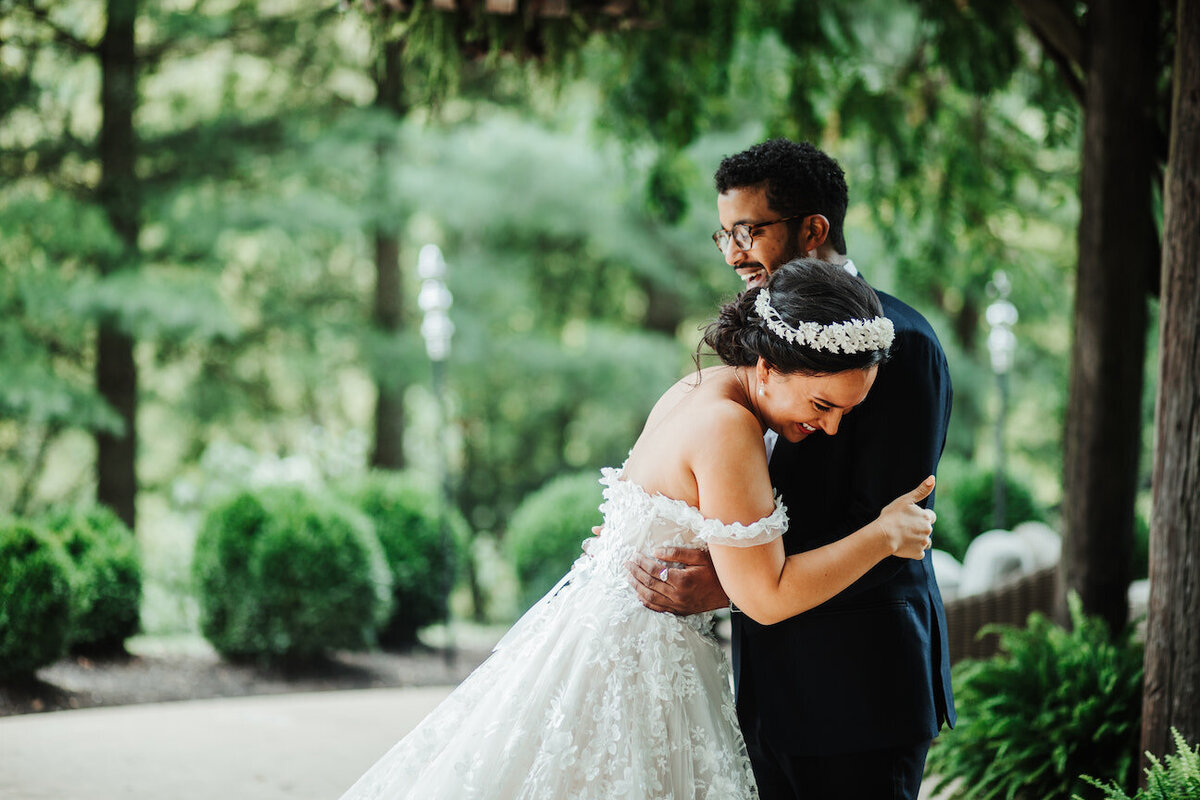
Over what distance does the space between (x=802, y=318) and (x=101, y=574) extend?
6.18 m

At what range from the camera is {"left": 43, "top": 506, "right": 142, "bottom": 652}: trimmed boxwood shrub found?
699 cm

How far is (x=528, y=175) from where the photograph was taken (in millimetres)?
12406

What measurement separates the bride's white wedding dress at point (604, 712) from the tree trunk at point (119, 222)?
8.56m

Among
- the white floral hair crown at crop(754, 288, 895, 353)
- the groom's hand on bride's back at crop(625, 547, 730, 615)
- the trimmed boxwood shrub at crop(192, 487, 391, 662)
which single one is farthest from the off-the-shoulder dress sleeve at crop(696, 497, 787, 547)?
the trimmed boxwood shrub at crop(192, 487, 391, 662)

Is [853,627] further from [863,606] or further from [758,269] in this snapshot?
[758,269]

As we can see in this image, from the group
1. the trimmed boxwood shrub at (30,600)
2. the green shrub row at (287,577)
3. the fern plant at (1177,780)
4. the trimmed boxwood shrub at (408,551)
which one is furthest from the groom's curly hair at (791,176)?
the trimmed boxwood shrub at (408,551)

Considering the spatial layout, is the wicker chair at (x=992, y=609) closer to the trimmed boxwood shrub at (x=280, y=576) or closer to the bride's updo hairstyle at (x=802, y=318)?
the trimmed boxwood shrub at (x=280, y=576)

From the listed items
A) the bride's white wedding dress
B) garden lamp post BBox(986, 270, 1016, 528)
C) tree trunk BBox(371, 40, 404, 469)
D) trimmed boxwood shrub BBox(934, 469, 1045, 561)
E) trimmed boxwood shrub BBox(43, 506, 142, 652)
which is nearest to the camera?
the bride's white wedding dress

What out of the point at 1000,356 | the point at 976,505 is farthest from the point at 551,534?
the point at 1000,356

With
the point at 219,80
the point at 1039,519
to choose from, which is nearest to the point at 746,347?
the point at 1039,519

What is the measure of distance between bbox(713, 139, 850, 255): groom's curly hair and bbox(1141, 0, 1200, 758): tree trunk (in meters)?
1.53

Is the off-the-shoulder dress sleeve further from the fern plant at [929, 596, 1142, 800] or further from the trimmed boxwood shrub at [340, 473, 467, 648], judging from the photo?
the trimmed boxwood shrub at [340, 473, 467, 648]

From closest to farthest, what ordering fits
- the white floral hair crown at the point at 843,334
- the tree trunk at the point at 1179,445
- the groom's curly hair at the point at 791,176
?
the white floral hair crown at the point at 843,334, the groom's curly hair at the point at 791,176, the tree trunk at the point at 1179,445

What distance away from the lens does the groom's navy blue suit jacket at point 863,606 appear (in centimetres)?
234
